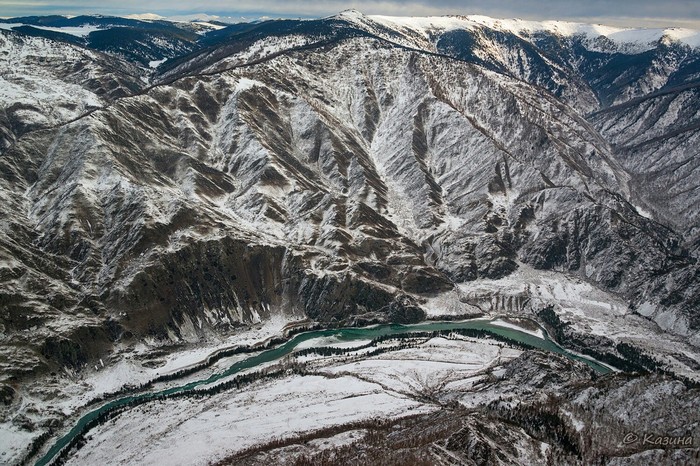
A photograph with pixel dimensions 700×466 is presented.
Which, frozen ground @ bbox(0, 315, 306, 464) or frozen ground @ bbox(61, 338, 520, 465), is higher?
frozen ground @ bbox(61, 338, 520, 465)

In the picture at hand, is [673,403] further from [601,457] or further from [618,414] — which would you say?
[601,457]

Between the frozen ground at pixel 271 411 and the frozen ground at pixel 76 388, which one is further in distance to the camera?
the frozen ground at pixel 76 388

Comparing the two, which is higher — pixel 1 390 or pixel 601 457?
pixel 601 457

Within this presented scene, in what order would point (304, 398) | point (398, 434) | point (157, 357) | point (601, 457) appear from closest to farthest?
1. point (601, 457)
2. point (398, 434)
3. point (304, 398)
4. point (157, 357)

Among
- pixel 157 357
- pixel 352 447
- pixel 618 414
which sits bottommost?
pixel 157 357

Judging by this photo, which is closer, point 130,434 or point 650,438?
point 650,438

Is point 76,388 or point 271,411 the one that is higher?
point 271,411

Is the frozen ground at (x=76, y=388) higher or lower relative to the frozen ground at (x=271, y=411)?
lower

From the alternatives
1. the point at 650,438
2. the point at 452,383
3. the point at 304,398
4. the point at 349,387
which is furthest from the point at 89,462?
the point at 650,438

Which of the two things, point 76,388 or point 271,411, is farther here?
point 76,388

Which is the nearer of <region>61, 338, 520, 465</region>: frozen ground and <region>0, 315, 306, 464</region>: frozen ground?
<region>61, 338, 520, 465</region>: frozen ground

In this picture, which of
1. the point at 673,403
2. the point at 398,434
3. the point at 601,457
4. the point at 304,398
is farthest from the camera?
the point at 304,398
